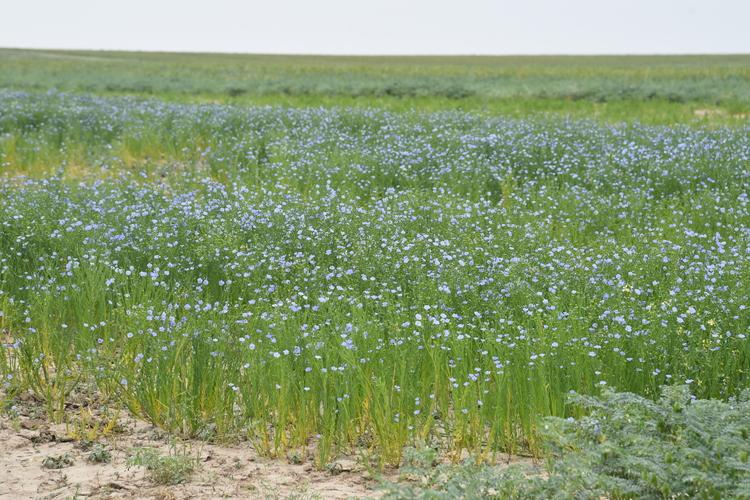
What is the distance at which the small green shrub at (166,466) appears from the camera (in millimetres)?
4301

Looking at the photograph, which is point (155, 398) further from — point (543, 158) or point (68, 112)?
point (68, 112)

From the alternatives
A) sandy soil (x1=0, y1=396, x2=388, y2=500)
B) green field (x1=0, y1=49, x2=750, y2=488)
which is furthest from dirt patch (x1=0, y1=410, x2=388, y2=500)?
green field (x1=0, y1=49, x2=750, y2=488)

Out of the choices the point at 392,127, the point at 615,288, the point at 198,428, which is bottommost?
the point at 198,428

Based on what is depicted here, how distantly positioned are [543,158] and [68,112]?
34.6 feet

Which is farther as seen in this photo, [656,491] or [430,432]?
[430,432]

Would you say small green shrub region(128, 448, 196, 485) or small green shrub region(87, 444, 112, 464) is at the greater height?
small green shrub region(128, 448, 196, 485)

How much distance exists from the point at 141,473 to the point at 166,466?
21 cm

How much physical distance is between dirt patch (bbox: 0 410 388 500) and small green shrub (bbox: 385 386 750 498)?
2.20ft

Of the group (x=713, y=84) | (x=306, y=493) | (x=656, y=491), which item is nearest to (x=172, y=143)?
(x=306, y=493)

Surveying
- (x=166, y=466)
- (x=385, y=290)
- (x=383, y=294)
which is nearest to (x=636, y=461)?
(x=166, y=466)

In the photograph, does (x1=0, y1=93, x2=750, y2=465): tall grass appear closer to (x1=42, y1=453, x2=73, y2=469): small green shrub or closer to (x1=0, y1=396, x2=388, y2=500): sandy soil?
(x1=0, y1=396, x2=388, y2=500): sandy soil

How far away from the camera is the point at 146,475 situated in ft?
14.4

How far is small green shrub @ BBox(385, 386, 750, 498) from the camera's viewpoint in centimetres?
345

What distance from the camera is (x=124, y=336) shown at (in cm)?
580
